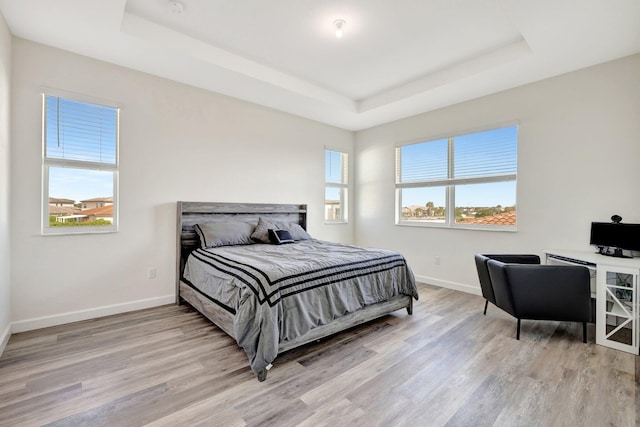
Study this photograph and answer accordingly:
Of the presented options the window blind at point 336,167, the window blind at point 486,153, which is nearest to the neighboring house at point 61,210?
the window blind at point 336,167

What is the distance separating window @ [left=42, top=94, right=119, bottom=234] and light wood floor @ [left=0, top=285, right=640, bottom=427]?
1.07 metres

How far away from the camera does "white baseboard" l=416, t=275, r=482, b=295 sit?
411 cm

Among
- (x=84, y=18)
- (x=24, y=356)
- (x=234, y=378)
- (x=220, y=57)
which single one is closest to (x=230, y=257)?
(x=234, y=378)

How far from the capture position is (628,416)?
5.65 ft

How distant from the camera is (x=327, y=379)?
2.08 metres

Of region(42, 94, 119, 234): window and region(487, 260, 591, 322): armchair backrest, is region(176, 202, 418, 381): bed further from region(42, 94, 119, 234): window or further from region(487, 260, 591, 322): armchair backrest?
region(487, 260, 591, 322): armchair backrest

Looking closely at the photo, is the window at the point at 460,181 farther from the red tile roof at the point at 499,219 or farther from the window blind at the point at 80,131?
the window blind at the point at 80,131

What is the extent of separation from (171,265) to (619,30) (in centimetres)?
506

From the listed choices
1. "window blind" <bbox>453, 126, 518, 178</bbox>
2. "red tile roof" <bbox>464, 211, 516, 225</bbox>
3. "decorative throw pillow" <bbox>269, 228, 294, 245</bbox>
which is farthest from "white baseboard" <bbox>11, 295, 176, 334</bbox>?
"window blind" <bbox>453, 126, 518, 178</bbox>

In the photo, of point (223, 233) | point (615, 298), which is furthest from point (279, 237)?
point (615, 298)

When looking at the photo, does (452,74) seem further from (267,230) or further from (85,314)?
(85,314)

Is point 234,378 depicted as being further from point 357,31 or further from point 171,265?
point 357,31

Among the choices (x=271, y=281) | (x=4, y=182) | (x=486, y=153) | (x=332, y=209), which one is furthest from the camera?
(x=332, y=209)

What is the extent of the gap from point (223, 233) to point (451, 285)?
3293 millimetres
